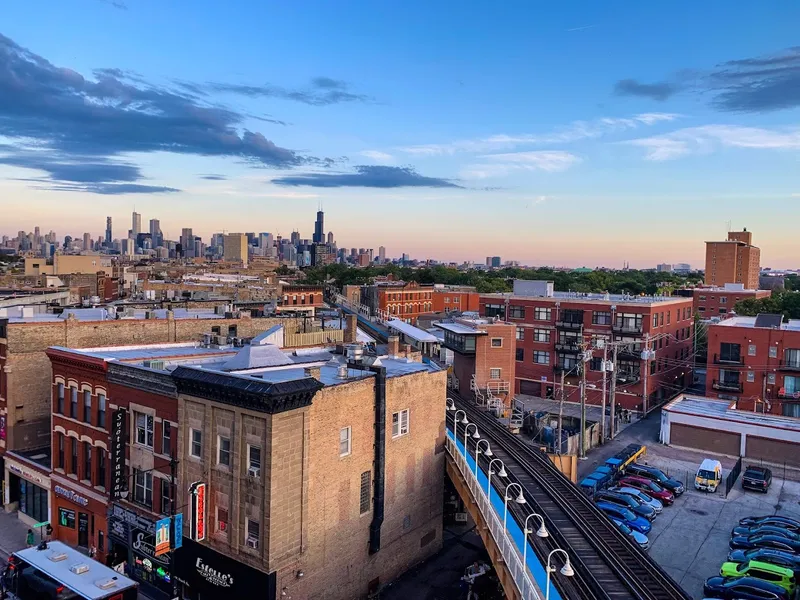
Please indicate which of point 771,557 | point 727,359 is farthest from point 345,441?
point 727,359

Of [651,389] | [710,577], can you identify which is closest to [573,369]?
[651,389]

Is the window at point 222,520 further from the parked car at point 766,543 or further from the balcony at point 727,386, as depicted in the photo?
the balcony at point 727,386

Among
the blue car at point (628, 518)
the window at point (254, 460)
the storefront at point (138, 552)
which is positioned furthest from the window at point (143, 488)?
the blue car at point (628, 518)

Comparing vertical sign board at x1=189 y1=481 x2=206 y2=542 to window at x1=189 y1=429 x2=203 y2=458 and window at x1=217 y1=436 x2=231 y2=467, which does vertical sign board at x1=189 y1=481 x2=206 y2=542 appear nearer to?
window at x1=217 y1=436 x2=231 y2=467

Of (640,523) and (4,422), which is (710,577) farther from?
(4,422)

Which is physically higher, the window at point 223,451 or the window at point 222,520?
the window at point 223,451

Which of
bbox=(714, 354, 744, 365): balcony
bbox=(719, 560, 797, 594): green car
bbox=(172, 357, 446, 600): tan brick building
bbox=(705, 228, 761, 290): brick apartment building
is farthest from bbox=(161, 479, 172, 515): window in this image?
bbox=(705, 228, 761, 290): brick apartment building
